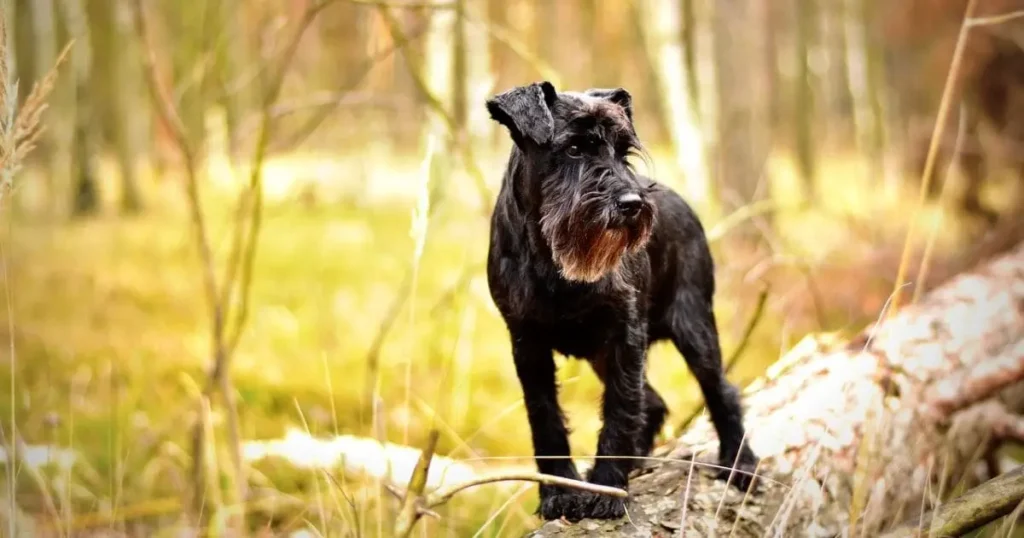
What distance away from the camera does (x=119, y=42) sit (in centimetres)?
1777

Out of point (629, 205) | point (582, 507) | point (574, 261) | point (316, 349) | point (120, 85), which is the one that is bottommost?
point (316, 349)

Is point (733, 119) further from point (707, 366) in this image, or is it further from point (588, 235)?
point (588, 235)

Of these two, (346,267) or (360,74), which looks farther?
(346,267)

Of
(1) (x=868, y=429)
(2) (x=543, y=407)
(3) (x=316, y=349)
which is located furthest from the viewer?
(3) (x=316, y=349)

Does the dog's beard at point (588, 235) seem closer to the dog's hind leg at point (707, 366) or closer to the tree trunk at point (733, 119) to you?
the dog's hind leg at point (707, 366)

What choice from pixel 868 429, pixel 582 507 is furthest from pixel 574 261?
pixel 868 429

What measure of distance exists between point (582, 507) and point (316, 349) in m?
5.91

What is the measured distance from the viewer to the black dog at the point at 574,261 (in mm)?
2566

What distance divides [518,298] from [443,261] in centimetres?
851

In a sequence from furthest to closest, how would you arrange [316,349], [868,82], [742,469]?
[868,82]
[316,349]
[742,469]

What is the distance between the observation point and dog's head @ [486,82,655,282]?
2.55 m

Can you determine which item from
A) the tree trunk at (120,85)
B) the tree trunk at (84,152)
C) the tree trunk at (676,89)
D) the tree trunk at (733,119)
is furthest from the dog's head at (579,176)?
the tree trunk at (120,85)

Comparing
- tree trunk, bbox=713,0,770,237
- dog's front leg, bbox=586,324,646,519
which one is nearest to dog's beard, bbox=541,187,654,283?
dog's front leg, bbox=586,324,646,519

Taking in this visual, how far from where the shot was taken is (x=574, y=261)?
2543 millimetres
